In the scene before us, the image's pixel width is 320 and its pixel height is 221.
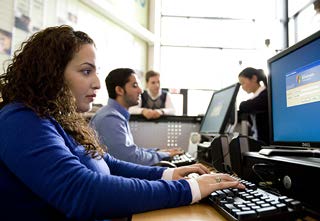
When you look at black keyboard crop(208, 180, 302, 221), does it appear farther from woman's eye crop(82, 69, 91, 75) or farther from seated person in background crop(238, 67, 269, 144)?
seated person in background crop(238, 67, 269, 144)

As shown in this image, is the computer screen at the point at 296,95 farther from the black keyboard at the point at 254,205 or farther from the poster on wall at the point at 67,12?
the poster on wall at the point at 67,12

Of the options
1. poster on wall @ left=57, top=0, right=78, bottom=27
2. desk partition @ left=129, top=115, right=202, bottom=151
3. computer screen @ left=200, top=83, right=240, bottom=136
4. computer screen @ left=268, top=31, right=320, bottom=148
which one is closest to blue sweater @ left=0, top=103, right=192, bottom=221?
computer screen @ left=268, top=31, right=320, bottom=148

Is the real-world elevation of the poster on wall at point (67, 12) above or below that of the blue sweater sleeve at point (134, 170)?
above

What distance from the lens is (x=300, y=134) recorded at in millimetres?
862

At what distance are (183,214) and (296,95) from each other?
0.48m

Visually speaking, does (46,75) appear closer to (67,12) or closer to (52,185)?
(52,185)

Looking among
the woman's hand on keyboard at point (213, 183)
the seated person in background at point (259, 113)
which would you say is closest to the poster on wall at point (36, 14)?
the seated person in background at point (259, 113)

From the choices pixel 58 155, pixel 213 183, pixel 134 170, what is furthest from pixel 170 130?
pixel 58 155

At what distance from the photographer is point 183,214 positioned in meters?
0.66

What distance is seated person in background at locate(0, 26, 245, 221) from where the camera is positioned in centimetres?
62

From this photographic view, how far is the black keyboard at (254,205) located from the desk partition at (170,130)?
1.49 m

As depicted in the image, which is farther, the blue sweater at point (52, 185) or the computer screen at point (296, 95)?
the computer screen at point (296, 95)

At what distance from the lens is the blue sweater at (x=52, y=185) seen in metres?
0.62

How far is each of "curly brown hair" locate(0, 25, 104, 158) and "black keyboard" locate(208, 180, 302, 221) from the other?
421 millimetres
